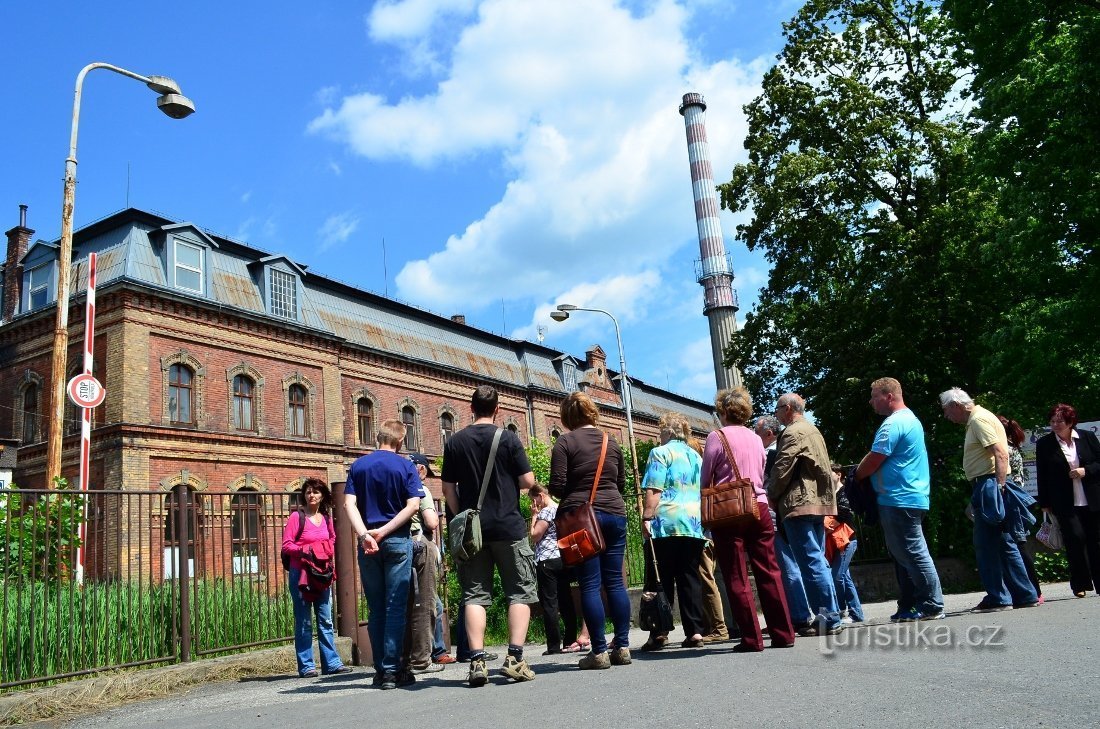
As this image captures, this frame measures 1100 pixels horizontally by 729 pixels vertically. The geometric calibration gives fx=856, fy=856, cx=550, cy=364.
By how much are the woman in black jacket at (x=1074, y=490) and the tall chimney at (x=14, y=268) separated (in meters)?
31.4

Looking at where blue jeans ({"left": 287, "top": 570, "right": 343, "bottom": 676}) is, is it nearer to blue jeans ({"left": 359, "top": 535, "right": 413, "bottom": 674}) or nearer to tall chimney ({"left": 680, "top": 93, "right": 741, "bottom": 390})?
blue jeans ({"left": 359, "top": 535, "right": 413, "bottom": 674})

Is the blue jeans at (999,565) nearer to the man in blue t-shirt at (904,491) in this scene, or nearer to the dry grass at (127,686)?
the man in blue t-shirt at (904,491)

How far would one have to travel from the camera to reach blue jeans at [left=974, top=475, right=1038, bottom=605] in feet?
23.6

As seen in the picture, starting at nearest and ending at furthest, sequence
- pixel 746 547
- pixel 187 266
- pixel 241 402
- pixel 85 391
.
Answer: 1. pixel 746 547
2. pixel 85 391
3. pixel 187 266
4. pixel 241 402

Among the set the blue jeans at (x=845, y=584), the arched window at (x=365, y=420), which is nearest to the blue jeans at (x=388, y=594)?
the blue jeans at (x=845, y=584)

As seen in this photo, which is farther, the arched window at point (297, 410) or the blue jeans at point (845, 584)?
the arched window at point (297, 410)

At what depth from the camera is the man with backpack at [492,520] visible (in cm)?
558

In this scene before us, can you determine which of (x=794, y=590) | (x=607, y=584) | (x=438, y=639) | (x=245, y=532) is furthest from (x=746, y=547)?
(x=245, y=532)

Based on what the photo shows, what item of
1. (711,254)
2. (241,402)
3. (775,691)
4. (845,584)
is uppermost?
(711,254)

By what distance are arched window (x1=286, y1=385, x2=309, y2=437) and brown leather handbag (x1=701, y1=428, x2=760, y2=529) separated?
26.4 m

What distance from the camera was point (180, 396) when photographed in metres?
26.9

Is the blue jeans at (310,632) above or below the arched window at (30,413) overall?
below

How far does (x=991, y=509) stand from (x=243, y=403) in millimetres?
25933

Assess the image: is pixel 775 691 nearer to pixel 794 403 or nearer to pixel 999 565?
pixel 794 403
